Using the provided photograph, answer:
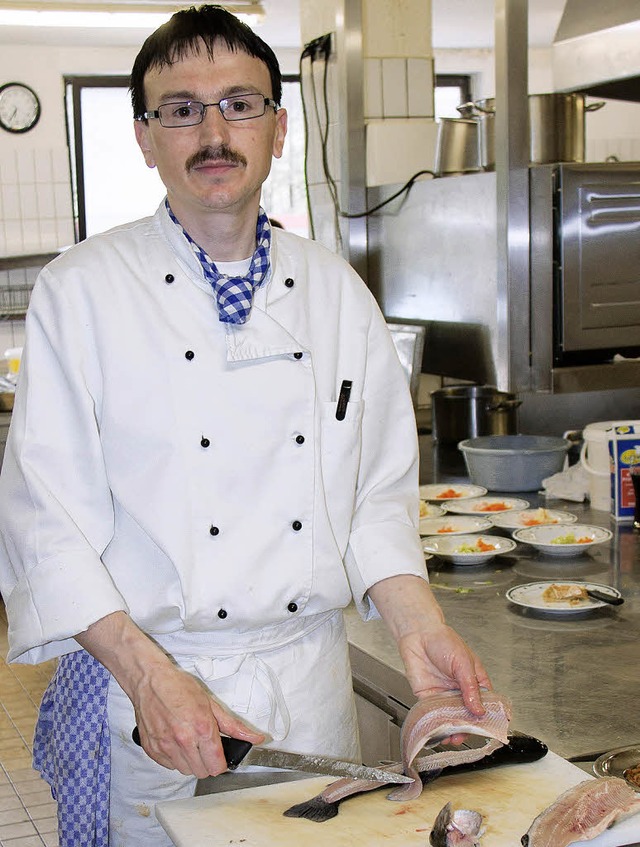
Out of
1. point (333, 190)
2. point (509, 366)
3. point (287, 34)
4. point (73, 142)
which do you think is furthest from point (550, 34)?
point (509, 366)

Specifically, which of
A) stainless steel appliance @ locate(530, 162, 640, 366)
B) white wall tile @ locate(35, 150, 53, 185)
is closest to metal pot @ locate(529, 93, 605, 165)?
stainless steel appliance @ locate(530, 162, 640, 366)

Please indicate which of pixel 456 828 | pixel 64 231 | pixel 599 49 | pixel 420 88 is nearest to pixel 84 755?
pixel 456 828

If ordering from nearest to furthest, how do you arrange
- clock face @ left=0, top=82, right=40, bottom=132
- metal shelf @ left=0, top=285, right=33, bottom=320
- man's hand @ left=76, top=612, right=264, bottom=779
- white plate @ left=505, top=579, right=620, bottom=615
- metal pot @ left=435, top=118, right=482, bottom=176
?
man's hand @ left=76, top=612, right=264, bottom=779
white plate @ left=505, top=579, right=620, bottom=615
metal pot @ left=435, top=118, right=482, bottom=176
clock face @ left=0, top=82, right=40, bottom=132
metal shelf @ left=0, top=285, right=33, bottom=320

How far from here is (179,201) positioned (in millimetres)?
1693

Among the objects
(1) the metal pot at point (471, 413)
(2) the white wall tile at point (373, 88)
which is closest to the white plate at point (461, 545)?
(1) the metal pot at point (471, 413)

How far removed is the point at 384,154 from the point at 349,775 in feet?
9.35

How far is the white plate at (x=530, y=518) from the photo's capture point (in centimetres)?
293

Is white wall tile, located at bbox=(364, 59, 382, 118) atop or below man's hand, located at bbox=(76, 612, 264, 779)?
atop

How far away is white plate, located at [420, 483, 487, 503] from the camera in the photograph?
10.6ft

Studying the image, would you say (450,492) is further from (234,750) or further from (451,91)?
(451,91)

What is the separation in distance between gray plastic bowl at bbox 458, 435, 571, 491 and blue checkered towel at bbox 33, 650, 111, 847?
188cm

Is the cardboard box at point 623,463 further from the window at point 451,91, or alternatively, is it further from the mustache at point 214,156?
the window at point 451,91

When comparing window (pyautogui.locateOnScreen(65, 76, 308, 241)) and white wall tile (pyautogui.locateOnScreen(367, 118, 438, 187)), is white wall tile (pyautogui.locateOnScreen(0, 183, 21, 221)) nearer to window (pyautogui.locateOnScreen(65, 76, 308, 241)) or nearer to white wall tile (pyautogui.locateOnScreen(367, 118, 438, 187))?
window (pyautogui.locateOnScreen(65, 76, 308, 241))

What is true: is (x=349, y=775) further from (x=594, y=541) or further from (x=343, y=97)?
(x=343, y=97)
